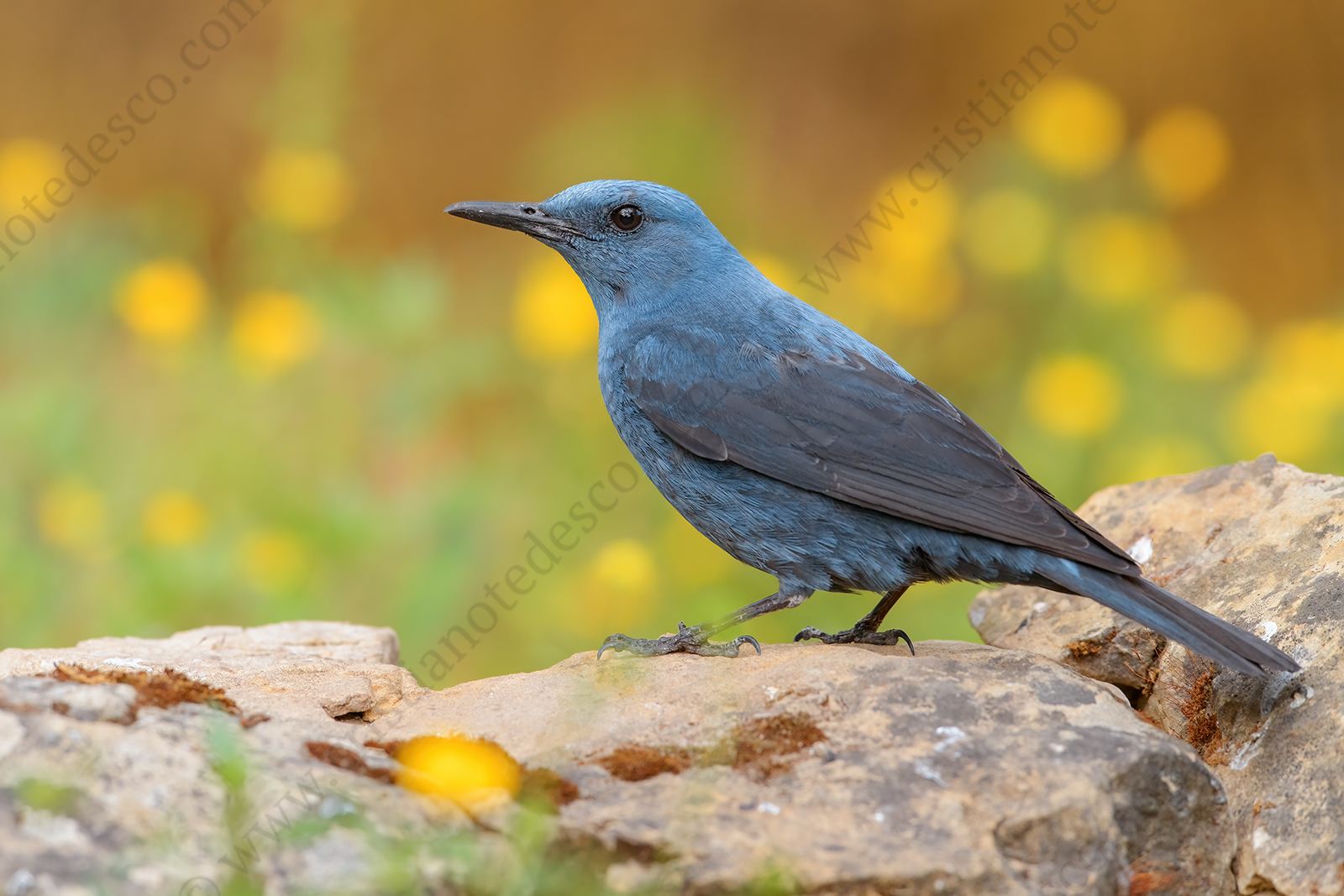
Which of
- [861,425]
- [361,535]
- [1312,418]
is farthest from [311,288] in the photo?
[1312,418]

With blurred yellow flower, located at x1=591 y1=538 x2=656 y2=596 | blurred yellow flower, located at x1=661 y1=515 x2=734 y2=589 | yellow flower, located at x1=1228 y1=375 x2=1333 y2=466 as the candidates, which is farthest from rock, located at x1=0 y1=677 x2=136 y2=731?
yellow flower, located at x1=1228 y1=375 x2=1333 y2=466

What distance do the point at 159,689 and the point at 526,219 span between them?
2280mm

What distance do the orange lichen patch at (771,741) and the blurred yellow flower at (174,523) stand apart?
299 centimetres

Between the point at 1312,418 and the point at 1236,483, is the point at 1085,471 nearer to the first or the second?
the point at 1312,418

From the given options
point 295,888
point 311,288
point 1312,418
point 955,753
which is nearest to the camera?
point 295,888

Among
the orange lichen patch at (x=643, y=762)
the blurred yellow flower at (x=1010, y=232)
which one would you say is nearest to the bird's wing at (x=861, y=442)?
the orange lichen patch at (x=643, y=762)

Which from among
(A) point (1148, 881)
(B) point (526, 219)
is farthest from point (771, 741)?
(B) point (526, 219)

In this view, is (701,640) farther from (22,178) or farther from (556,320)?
(22,178)

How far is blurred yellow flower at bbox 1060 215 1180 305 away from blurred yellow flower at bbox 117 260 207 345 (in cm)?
432

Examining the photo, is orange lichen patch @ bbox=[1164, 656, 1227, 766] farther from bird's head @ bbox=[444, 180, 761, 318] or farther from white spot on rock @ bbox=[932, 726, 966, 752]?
bird's head @ bbox=[444, 180, 761, 318]

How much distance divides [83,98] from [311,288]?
3.69 meters

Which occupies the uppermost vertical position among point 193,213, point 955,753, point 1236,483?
point 193,213

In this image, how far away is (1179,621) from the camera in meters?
3.51

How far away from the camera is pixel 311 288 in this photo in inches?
262
